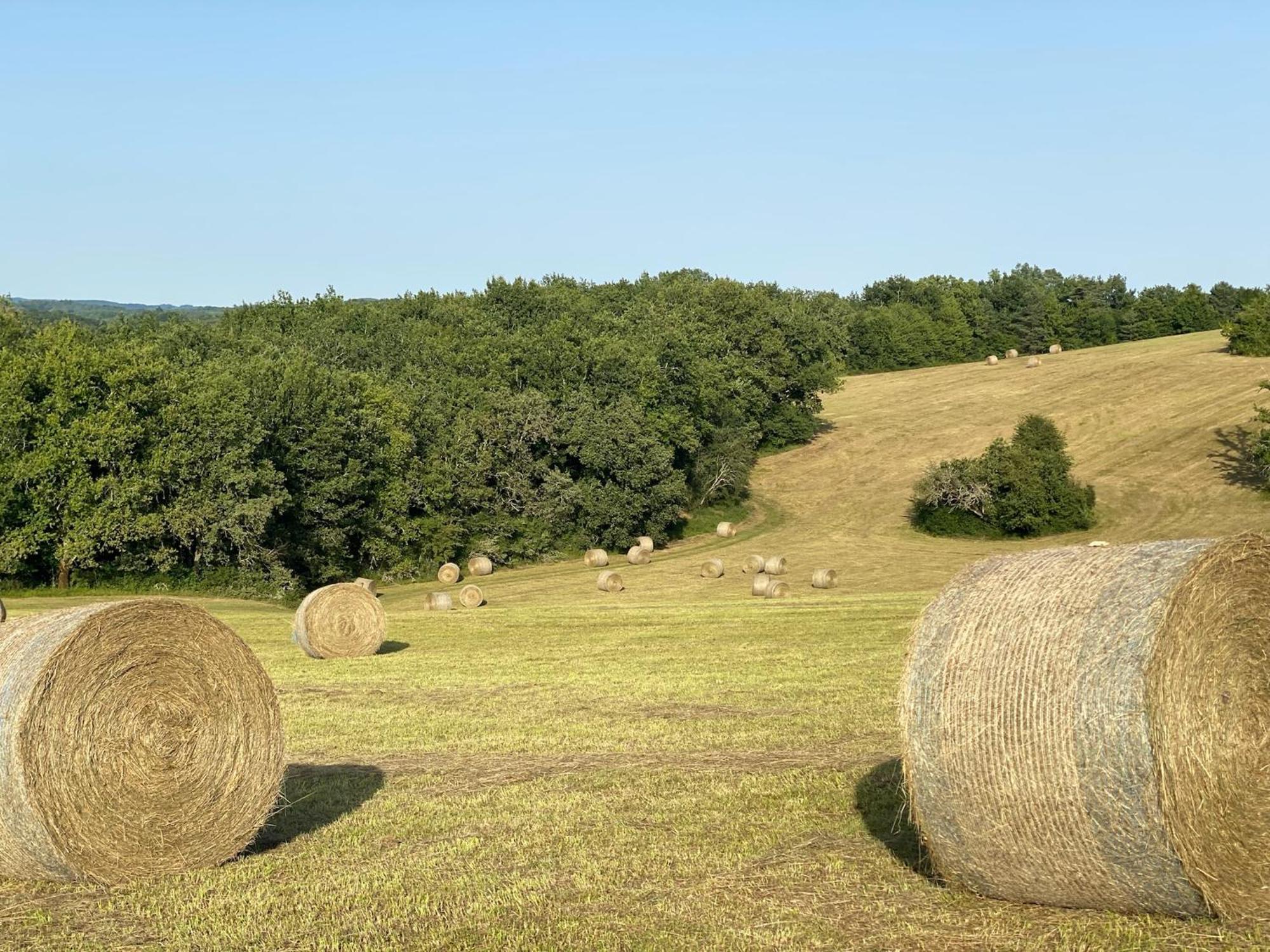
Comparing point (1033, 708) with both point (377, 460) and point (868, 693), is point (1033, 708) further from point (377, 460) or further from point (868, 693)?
point (377, 460)

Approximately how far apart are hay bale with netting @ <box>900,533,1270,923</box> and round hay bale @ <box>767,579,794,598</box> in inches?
1339

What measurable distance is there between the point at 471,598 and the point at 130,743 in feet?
111

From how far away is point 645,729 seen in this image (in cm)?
1714

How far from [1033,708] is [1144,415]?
226ft

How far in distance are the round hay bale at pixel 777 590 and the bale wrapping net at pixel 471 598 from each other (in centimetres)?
941

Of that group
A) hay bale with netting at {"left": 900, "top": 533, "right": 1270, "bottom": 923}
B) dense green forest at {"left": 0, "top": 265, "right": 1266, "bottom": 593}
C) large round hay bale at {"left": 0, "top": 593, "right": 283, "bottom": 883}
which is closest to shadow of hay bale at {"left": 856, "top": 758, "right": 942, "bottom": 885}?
hay bale with netting at {"left": 900, "top": 533, "right": 1270, "bottom": 923}

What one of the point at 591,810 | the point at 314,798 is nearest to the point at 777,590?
→ the point at 314,798

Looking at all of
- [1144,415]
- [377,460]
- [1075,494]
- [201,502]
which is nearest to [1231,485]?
[1075,494]

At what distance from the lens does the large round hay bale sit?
10.5 metres

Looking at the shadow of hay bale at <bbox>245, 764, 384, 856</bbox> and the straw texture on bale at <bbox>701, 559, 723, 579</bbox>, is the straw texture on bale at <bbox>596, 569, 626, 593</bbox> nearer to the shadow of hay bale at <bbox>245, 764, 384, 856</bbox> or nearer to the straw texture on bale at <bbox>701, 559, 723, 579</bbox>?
the straw texture on bale at <bbox>701, 559, 723, 579</bbox>

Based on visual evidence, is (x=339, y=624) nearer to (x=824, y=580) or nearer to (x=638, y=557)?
(x=824, y=580)

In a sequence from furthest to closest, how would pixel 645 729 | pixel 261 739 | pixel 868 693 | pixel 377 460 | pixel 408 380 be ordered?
1. pixel 408 380
2. pixel 377 460
3. pixel 868 693
4. pixel 645 729
5. pixel 261 739

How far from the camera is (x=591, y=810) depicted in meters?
12.6

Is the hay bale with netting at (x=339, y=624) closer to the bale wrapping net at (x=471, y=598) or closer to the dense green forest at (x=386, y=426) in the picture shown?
the bale wrapping net at (x=471, y=598)
